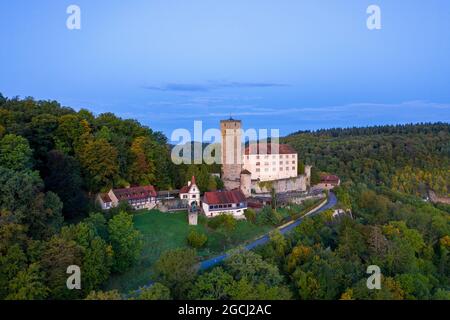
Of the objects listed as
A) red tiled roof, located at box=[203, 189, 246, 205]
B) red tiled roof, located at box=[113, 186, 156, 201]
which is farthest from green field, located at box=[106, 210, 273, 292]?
red tiled roof, located at box=[203, 189, 246, 205]

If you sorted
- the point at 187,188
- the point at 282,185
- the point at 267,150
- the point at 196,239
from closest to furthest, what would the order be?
the point at 196,239 → the point at 187,188 → the point at 282,185 → the point at 267,150

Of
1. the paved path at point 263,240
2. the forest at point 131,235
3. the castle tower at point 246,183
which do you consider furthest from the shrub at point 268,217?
the castle tower at point 246,183

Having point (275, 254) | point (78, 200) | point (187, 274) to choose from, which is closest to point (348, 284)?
point (275, 254)

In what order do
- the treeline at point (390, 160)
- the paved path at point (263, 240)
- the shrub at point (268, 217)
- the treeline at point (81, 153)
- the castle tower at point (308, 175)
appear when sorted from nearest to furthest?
the paved path at point (263, 240)
the treeline at point (81, 153)
the shrub at point (268, 217)
the castle tower at point (308, 175)
the treeline at point (390, 160)

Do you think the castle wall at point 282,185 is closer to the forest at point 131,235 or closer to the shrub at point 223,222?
the forest at point 131,235

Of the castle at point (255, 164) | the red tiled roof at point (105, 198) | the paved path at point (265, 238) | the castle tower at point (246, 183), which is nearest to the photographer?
the paved path at point (265, 238)

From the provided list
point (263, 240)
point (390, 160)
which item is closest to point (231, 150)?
point (263, 240)

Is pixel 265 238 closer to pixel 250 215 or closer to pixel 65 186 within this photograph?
pixel 250 215
